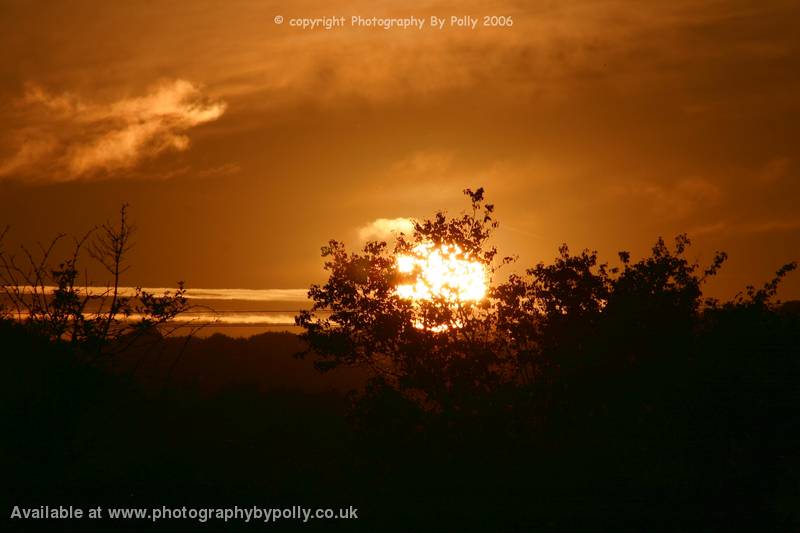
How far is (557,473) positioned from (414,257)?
9.14m

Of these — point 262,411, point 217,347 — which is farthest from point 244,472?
point 217,347

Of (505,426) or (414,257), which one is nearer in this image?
(505,426)

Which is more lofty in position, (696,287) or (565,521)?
(696,287)

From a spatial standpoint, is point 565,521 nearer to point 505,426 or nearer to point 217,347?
point 505,426

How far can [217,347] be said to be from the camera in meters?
124

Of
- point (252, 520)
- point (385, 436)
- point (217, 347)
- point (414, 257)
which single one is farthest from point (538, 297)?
point (217, 347)

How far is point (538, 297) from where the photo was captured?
33594mm

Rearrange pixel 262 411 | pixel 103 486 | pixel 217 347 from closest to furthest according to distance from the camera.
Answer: pixel 103 486 < pixel 262 411 < pixel 217 347

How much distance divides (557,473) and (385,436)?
594 cm

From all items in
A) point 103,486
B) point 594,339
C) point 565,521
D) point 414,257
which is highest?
point 414,257

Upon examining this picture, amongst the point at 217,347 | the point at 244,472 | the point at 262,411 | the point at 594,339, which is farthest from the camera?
the point at 217,347

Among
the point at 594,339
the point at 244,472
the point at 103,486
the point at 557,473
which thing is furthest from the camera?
the point at 244,472

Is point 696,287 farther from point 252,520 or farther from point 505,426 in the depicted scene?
point 252,520

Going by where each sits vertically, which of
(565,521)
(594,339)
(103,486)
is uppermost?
(594,339)
